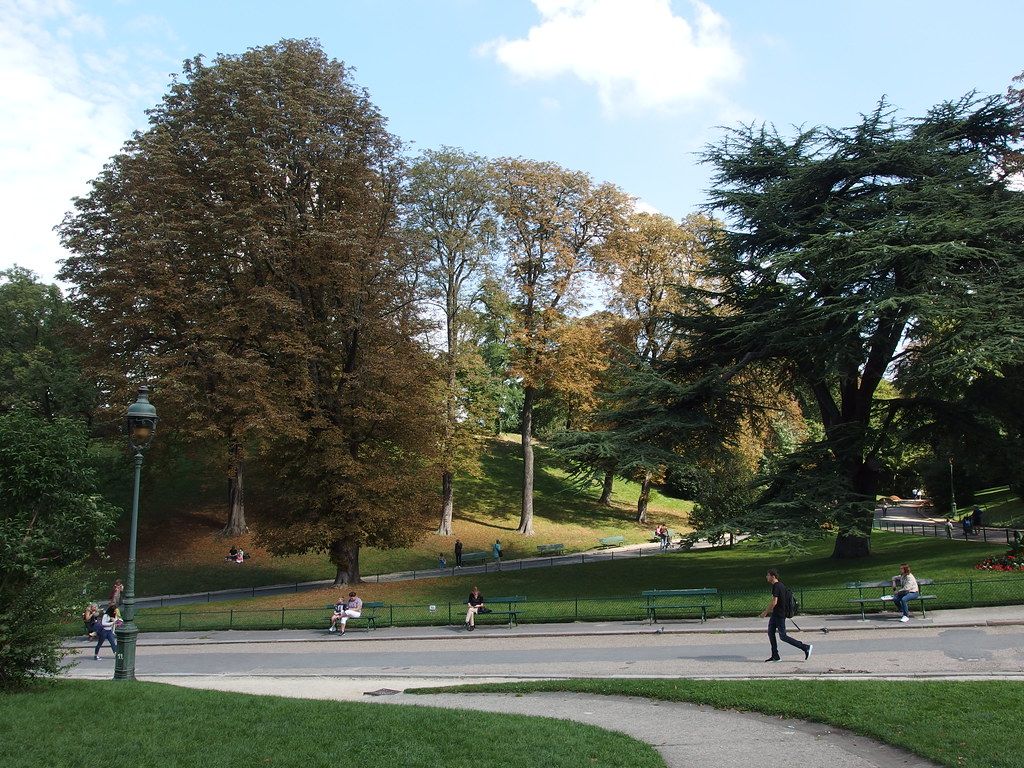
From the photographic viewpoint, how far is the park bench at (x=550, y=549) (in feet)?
133

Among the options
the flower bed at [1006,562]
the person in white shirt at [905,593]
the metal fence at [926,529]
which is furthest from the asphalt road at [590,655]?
the metal fence at [926,529]

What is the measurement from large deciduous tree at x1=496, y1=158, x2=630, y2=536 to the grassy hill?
14.7 ft

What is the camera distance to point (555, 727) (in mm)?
9547

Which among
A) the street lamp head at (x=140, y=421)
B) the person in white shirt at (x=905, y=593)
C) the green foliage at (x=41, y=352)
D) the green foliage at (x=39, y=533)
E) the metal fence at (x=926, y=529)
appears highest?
the green foliage at (x=41, y=352)

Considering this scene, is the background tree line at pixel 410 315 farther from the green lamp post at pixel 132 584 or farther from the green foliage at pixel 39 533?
the green foliage at pixel 39 533

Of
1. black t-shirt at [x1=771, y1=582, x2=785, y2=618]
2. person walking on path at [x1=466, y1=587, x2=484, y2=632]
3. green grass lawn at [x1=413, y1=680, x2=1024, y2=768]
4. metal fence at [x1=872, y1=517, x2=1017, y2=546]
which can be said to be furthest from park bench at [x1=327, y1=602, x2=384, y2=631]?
metal fence at [x1=872, y1=517, x2=1017, y2=546]

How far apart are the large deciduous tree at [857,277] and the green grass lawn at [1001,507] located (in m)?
18.4

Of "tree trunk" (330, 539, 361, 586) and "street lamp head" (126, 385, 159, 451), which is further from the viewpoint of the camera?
"tree trunk" (330, 539, 361, 586)

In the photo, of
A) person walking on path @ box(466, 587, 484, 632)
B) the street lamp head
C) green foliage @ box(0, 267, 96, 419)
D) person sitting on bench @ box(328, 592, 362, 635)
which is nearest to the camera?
the street lamp head

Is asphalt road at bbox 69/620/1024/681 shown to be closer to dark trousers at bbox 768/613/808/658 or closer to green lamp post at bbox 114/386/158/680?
dark trousers at bbox 768/613/808/658

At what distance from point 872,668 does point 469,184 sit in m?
32.6

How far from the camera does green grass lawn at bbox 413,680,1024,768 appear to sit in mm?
8125

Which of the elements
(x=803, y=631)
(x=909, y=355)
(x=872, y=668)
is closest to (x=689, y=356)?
(x=909, y=355)

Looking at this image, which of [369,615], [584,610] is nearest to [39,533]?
[369,615]
